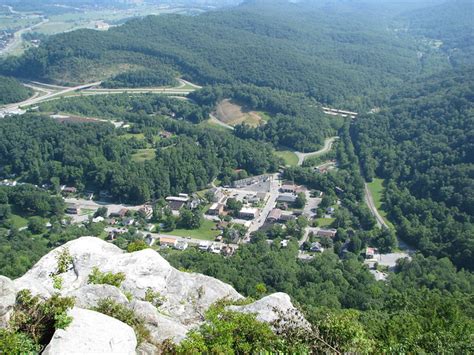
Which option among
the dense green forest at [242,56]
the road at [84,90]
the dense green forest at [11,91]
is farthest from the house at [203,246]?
the dense green forest at [11,91]

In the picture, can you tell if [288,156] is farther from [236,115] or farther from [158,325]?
[158,325]

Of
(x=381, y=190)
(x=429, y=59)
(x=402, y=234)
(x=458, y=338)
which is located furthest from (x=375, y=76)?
(x=458, y=338)

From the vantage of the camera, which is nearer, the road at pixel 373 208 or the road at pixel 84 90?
the road at pixel 373 208

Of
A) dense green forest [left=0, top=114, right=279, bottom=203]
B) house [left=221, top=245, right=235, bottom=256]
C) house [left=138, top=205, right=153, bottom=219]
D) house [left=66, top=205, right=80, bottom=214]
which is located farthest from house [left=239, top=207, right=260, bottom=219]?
house [left=66, top=205, right=80, bottom=214]

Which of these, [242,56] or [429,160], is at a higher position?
[242,56]

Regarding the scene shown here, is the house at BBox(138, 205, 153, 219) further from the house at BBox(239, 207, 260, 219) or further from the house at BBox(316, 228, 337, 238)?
the house at BBox(316, 228, 337, 238)

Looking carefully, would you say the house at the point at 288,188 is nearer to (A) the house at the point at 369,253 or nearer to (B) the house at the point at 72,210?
(A) the house at the point at 369,253

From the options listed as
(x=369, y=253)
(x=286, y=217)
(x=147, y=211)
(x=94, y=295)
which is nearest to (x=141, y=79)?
(x=147, y=211)

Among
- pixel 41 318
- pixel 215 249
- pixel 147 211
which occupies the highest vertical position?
pixel 41 318
